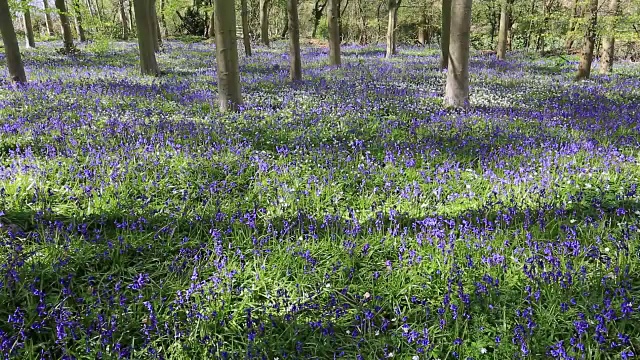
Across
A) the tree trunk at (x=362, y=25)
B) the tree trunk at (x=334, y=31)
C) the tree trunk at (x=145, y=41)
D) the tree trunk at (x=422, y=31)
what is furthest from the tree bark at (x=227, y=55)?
the tree trunk at (x=362, y=25)

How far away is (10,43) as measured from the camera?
1190cm

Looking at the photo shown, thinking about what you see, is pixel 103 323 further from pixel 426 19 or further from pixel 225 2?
pixel 426 19

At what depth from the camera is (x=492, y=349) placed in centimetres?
309

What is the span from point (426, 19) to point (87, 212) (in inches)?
1587

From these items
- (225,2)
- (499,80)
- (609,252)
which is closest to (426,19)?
(499,80)

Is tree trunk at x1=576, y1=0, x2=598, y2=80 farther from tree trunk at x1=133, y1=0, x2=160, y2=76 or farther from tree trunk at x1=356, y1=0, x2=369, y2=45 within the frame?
tree trunk at x1=356, y1=0, x2=369, y2=45

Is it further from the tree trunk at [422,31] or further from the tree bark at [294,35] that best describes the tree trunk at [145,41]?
the tree trunk at [422,31]

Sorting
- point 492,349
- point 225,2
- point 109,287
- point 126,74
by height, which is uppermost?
point 225,2

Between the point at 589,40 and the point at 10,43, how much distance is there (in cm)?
1812

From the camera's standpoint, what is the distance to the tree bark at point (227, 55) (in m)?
8.74

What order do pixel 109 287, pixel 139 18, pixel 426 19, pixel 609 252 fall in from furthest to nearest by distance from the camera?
1. pixel 426 19
2. pixel 139 18
3. pixel 609 252
4. pixel 109 287

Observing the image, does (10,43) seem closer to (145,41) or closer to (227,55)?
(145,41)

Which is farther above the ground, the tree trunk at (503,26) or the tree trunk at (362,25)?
the tree trunk at (362,25)

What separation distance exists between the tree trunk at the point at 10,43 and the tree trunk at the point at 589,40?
17370 mm
